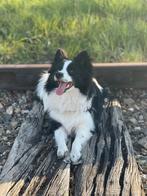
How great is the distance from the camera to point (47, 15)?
6.46 metres

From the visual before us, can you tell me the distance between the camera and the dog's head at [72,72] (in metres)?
4.16

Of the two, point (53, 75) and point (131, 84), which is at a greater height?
point (53, 75)

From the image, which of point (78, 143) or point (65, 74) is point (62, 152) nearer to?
point (78, 143)

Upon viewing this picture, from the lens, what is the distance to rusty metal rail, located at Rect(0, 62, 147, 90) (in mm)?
5207

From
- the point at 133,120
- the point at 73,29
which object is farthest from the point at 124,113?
the point at 73,29

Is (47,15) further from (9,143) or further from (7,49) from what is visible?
(9,143)

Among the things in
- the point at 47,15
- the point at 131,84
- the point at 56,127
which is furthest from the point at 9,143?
the point at 47,15

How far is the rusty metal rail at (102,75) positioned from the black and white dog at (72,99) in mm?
597

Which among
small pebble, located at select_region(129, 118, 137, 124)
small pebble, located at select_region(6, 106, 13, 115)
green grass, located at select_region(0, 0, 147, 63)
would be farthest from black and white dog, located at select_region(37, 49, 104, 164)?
green grass, located at select_region(0, 0, 147, 63)

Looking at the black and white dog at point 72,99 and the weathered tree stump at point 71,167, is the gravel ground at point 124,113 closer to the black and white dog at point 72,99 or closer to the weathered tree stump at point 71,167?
the weathered tree stump at point 71,167

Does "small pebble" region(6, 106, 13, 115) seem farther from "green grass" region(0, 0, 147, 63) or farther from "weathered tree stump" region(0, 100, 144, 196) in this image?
"green grass" region(0, 0, 147, 63)

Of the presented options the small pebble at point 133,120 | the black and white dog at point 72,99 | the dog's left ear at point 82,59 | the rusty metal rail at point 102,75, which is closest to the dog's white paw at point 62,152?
the black and white dog at point 72,99

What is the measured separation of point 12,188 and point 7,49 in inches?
99.4

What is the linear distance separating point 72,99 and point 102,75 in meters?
0.95
